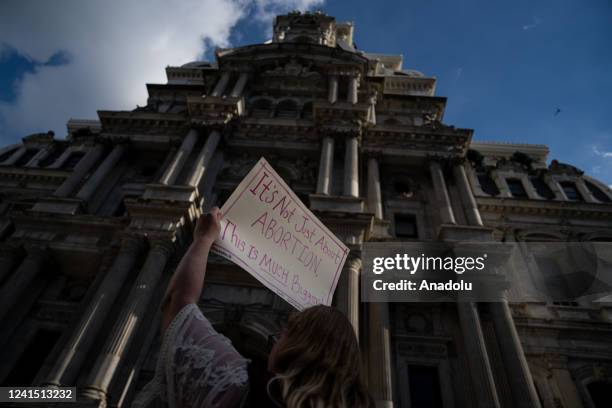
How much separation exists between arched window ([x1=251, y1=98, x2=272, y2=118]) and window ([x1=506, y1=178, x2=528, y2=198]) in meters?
15.2

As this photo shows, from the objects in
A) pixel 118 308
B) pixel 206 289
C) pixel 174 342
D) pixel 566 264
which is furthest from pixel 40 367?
pixel 566 264

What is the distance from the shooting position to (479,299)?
41.6 feet

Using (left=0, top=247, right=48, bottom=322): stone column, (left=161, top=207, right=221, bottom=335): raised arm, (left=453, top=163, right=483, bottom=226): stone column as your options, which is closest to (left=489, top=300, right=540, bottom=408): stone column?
(left=453, top=163, right=483, bottom=226): stone column

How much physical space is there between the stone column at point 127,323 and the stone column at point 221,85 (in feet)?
40.6

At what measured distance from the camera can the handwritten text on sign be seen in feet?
15.3

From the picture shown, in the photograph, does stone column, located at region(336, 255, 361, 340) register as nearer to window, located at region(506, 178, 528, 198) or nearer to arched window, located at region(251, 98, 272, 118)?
arched window, located at region(251, 98, 272, 118)

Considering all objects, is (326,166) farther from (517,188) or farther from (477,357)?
(517,188)

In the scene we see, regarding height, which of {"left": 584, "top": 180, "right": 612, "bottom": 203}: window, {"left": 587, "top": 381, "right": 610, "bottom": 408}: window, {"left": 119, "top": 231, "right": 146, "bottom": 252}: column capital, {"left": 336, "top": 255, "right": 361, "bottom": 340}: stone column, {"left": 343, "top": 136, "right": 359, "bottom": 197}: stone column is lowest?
{"left": 587, "top": 381, "right": 610, "bottom": 408}: window

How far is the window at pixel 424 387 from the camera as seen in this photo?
456 inches

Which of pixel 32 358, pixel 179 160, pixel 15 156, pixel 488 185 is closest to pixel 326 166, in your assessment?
pixel 179 160

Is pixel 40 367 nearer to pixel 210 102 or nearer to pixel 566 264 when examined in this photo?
pixel 210 102

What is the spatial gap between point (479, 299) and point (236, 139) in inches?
544

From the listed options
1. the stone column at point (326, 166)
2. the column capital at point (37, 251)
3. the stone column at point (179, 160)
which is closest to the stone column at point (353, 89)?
the stone column at point (326, 166)

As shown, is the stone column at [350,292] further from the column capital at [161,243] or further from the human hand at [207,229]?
the human hand at [207,229]
